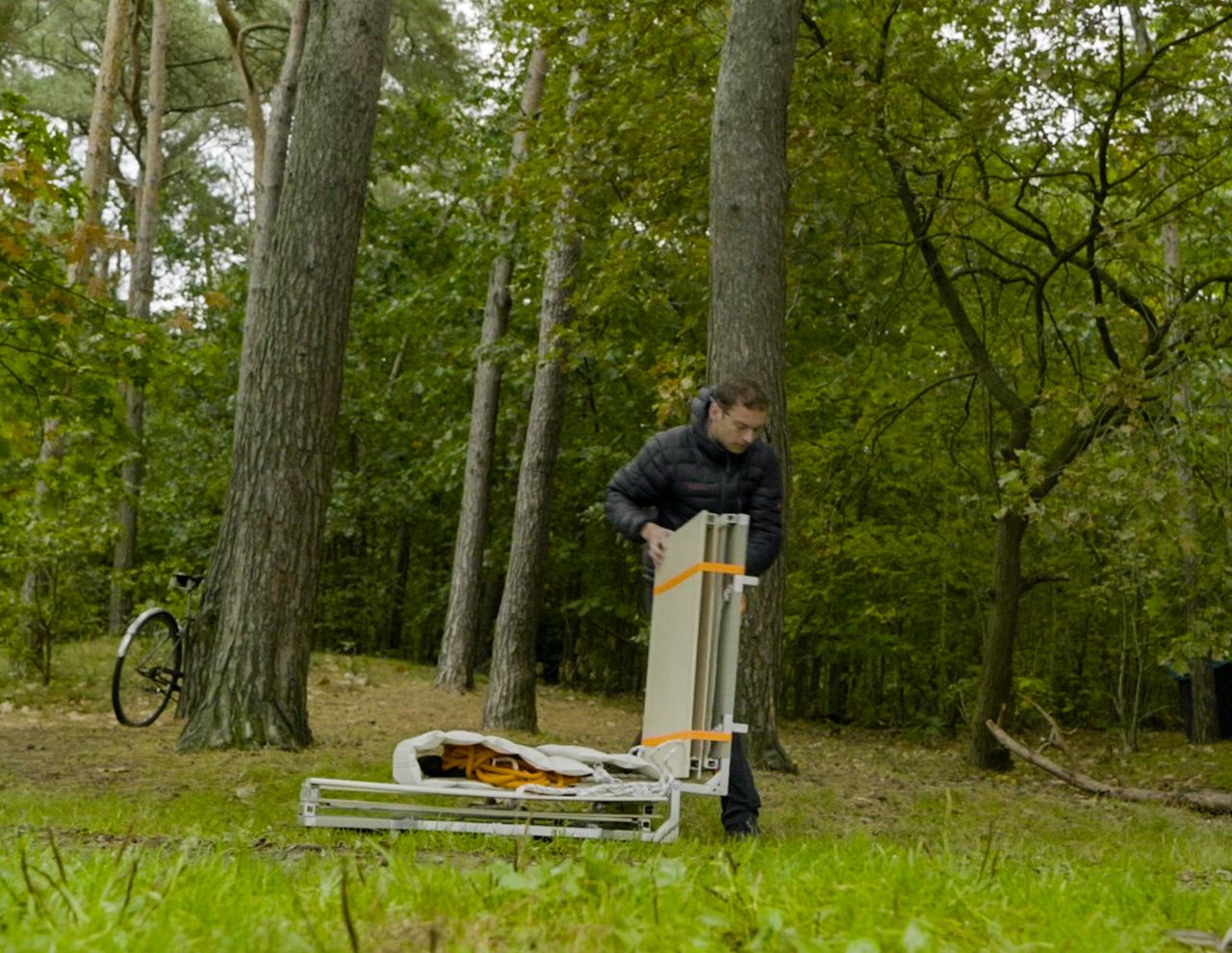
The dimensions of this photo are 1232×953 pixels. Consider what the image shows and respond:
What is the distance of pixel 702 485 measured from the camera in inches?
240

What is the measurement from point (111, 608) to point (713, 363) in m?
15.5

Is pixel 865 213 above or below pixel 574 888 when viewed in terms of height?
above

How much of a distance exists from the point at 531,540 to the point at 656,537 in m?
7.38

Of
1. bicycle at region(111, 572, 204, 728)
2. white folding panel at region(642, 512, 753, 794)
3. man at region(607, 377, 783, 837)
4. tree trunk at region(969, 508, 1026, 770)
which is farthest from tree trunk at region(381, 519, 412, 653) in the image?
white folding panel at region(642, 512, 753, 794)

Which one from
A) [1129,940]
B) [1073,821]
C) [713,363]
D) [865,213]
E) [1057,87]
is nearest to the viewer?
[1129,940]

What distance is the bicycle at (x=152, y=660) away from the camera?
10930mm

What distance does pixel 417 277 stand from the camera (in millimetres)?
19438

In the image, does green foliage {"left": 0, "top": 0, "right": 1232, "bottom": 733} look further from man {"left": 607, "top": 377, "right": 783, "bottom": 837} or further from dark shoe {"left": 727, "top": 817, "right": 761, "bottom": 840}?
dark shoe {"left": 727, "top": 817, "right": 761, "bottom": 840}

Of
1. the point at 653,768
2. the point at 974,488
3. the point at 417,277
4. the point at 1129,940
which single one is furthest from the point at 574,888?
the point at 417,277

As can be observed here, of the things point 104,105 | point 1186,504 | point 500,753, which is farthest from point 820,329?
point 500,753

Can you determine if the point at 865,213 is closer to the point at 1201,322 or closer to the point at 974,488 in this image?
the point at 1201,322

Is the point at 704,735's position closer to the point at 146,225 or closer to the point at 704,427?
the point at 704,427

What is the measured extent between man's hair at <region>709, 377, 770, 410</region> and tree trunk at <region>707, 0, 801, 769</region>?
2.82 metres

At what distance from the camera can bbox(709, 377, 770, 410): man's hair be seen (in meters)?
5.80
